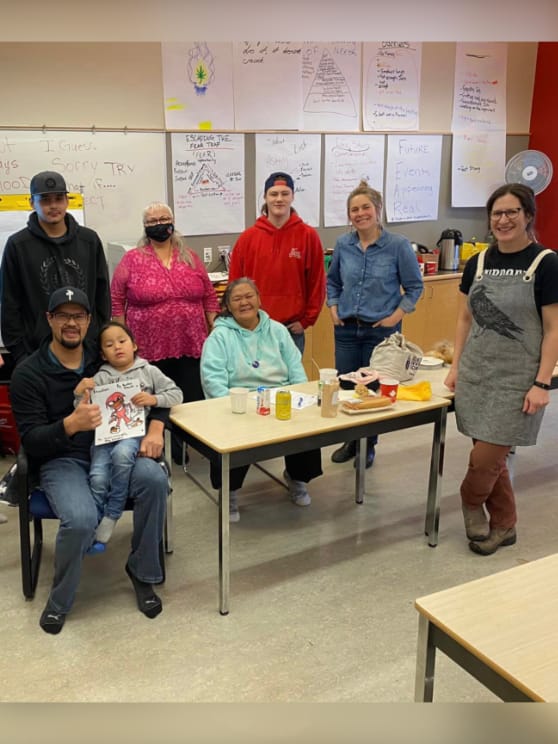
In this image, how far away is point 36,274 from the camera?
2.99 meters

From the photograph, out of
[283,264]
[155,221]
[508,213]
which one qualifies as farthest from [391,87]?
[508,213]

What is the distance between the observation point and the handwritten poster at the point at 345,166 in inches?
214

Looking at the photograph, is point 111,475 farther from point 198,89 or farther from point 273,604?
point 198,89

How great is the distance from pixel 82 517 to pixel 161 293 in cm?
146

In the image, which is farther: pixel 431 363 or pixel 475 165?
pixel 475 165

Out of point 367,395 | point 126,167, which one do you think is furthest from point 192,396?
point 126,167

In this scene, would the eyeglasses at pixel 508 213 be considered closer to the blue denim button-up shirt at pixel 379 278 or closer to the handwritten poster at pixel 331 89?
the blue denim button-up shirt at pixel 379 278

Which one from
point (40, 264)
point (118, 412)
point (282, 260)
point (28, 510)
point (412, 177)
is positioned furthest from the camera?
point (412, 177)

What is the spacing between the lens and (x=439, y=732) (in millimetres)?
150

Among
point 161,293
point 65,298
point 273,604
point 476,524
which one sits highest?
point 65,298

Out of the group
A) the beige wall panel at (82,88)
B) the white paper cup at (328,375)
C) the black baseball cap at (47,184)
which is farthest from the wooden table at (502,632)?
the beige wall panel at (82,88)

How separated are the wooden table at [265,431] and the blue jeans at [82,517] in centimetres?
24

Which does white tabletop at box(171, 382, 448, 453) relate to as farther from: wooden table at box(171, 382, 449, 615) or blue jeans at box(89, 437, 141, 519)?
blue jeans at box(89, 437, 141, 519)

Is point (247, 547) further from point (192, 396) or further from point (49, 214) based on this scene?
point (49, 214)
